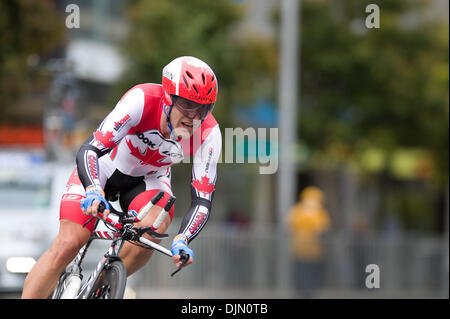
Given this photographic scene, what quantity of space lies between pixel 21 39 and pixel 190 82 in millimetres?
7326

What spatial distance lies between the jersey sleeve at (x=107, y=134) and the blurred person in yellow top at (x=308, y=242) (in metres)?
9.44

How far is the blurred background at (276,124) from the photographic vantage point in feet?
41.9

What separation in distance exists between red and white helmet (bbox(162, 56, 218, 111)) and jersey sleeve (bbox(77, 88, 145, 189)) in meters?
0.24

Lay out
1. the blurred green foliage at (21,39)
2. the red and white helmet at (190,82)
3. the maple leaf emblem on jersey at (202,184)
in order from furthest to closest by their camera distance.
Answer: the blurred green foliage at (21,39)
the maple leaf emblem on jersey at (202,184)
the red and white helmet at (190,82)

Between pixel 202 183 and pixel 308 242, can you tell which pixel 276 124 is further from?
pixel 202 183

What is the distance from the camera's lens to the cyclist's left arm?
208 inches

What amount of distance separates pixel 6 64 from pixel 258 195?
48.0 feet

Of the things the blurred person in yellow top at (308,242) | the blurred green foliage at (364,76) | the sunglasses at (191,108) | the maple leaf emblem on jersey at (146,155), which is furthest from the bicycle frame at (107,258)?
the blurred green foliage at (364,76)

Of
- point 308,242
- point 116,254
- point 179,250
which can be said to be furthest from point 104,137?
point 308,242

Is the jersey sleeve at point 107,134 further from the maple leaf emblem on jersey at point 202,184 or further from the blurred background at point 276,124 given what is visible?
the blurred background at point 276,124

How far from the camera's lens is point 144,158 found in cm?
580

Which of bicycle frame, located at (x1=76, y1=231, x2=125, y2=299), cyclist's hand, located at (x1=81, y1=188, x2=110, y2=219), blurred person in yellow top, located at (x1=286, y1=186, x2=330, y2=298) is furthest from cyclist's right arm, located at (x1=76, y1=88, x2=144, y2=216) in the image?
blurred person in yellow top, located at (x1=286, y1=186, x2=330, y2=298)

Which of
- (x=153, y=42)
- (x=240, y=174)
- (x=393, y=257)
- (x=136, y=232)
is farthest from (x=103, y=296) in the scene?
(x=240, y=174)

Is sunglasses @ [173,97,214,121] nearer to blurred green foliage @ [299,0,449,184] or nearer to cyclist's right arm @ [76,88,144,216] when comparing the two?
cyclist's right arm @ [76,88,144,216]
